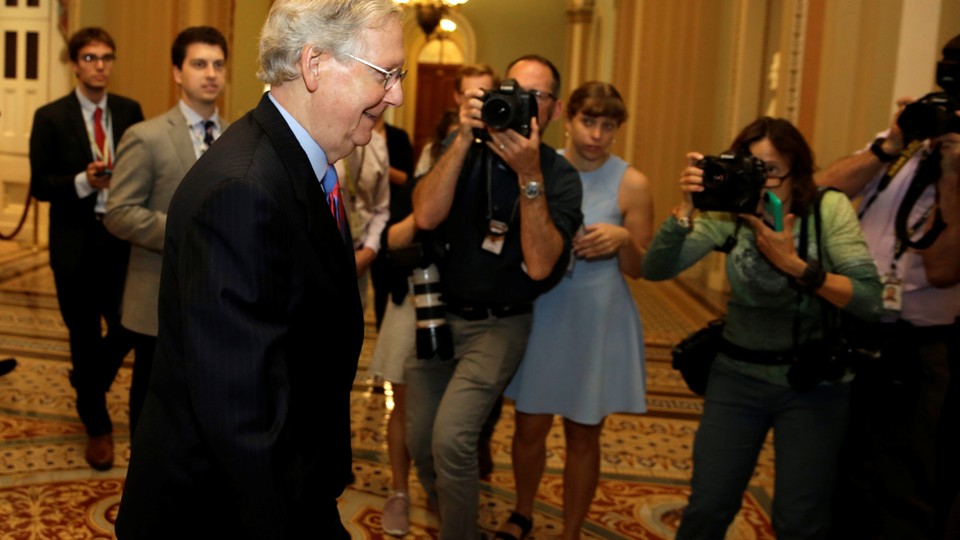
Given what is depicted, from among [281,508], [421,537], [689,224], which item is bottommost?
[421,537]

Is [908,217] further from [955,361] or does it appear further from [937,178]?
[955,361]

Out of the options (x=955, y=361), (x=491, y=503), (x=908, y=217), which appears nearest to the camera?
(x=955, y=361)

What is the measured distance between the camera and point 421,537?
12.8 ft

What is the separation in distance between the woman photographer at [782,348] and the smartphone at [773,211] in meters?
0.02

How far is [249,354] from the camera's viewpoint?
1.58 metres

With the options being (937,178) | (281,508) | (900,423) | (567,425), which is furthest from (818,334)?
(281,508)

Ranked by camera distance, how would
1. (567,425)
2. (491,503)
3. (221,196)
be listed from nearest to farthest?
(221,196)
(567,425)
(491,503)

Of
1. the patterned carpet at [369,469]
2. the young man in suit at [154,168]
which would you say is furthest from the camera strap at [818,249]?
the young man in suit at [154,168]

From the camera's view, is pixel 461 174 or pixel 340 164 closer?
pixel 461 174

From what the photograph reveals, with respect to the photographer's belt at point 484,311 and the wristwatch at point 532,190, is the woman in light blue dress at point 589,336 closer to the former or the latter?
the photographer's belt at point 484,311

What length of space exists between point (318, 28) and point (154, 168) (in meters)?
2.26

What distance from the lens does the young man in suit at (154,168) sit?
149 inches

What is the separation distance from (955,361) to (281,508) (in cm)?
217

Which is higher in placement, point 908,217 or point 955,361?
point 908,217
